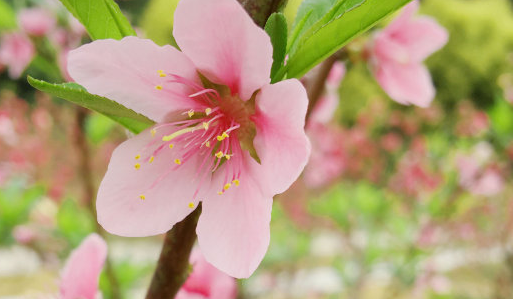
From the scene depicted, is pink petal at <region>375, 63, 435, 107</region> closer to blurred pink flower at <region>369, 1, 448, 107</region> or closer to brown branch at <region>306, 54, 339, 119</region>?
blurred pink flower at <region>369, 1, 448, 107</region>

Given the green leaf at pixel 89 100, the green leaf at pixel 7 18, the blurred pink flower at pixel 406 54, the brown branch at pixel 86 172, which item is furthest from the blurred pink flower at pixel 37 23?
the green leaf at pixel 89 100

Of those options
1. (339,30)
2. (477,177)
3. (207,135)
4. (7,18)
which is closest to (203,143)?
(207,135)

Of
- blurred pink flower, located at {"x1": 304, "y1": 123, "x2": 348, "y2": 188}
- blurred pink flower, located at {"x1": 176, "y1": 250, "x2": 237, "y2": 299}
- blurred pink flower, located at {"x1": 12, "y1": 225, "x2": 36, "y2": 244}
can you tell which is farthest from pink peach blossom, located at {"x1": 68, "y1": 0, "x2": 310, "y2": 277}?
blurred pink flower, located at {"x1": 304, "y1": 123, "x2": 348, "y2": 188}

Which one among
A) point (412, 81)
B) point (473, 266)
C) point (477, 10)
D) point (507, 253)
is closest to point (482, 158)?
point (507, 253)

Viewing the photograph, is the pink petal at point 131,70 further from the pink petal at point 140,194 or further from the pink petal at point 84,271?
the pink petal at point 84,271

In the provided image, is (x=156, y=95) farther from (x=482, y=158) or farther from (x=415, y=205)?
(x=415, y=205)
